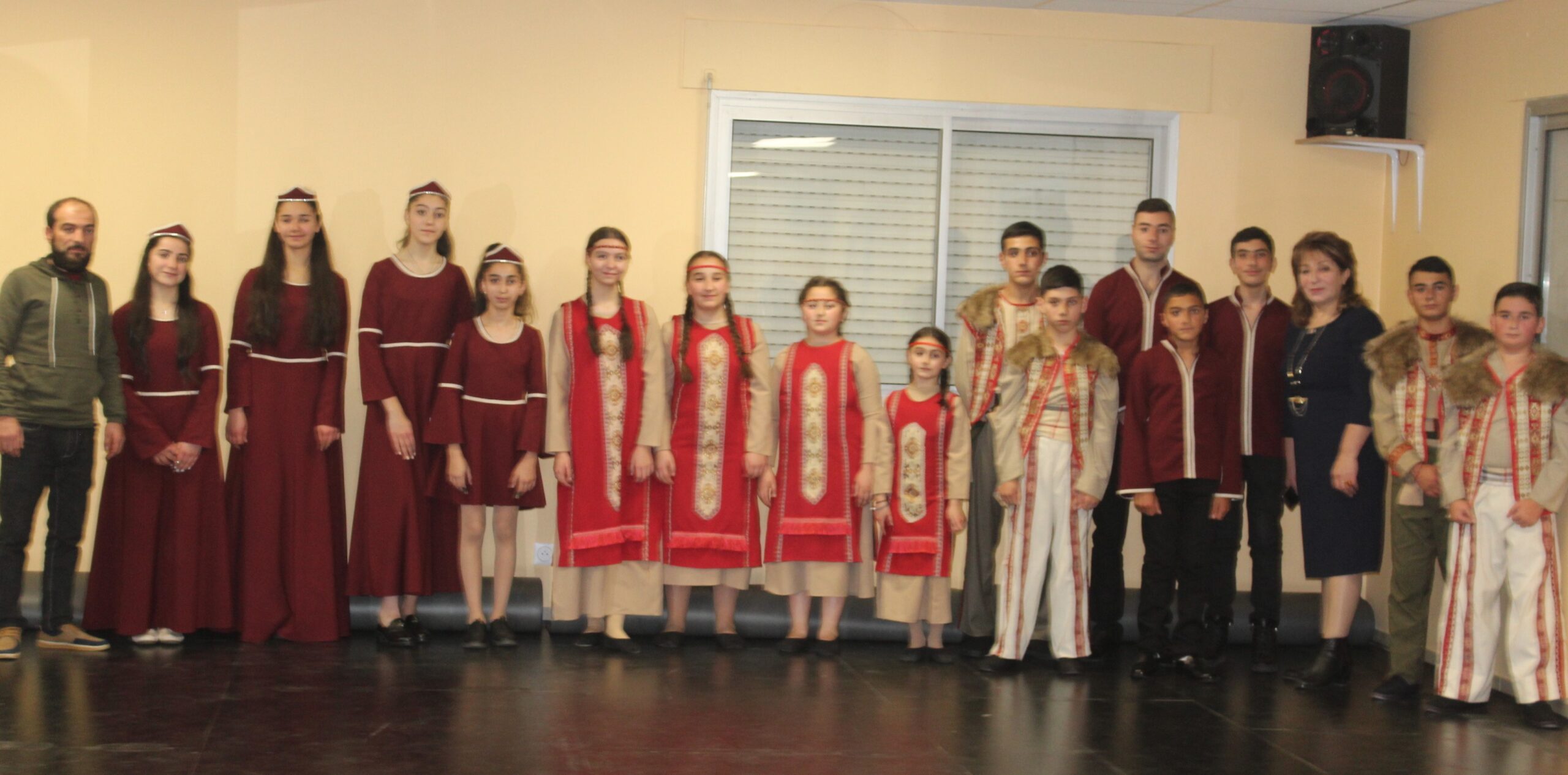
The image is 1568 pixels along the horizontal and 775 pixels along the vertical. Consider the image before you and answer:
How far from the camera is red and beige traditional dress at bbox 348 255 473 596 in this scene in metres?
4.54

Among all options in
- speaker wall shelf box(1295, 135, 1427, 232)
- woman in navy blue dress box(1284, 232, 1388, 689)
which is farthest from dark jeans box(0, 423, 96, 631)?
speaker wall shelf box(1295, 135, 1427, 232)

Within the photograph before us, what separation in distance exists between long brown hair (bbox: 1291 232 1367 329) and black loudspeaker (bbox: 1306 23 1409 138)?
1080mm

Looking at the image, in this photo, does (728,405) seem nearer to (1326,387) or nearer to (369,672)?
(369,672)

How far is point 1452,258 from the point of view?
5.14 m

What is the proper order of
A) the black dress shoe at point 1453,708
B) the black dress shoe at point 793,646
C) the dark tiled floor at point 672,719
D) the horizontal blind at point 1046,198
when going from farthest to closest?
the horizontal blind at point 1046,198 < the black dress shoe at point 793,646 < the black dress shoe at point 1453,708 < the dark tiled floor at point 672,719

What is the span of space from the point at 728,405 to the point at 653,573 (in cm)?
62

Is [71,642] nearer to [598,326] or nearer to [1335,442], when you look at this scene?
[598,326]

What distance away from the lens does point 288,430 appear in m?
4.53

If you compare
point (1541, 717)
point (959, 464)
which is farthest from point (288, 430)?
point (1541, 717)

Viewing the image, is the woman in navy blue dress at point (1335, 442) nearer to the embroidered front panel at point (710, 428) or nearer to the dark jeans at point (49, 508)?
the embroidered front panel at point (710, 428)

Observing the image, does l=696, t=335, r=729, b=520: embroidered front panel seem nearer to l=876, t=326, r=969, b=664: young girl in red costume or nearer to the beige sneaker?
l=876, t=326, r=969, b=664: young girl in red costume

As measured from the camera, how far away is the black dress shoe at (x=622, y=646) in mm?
4566

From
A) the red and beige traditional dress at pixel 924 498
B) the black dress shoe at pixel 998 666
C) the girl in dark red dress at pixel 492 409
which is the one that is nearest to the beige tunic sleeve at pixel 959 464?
the red and beige traditional dress at pixel 924 498

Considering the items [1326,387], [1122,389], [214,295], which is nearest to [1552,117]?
[1326,387]
